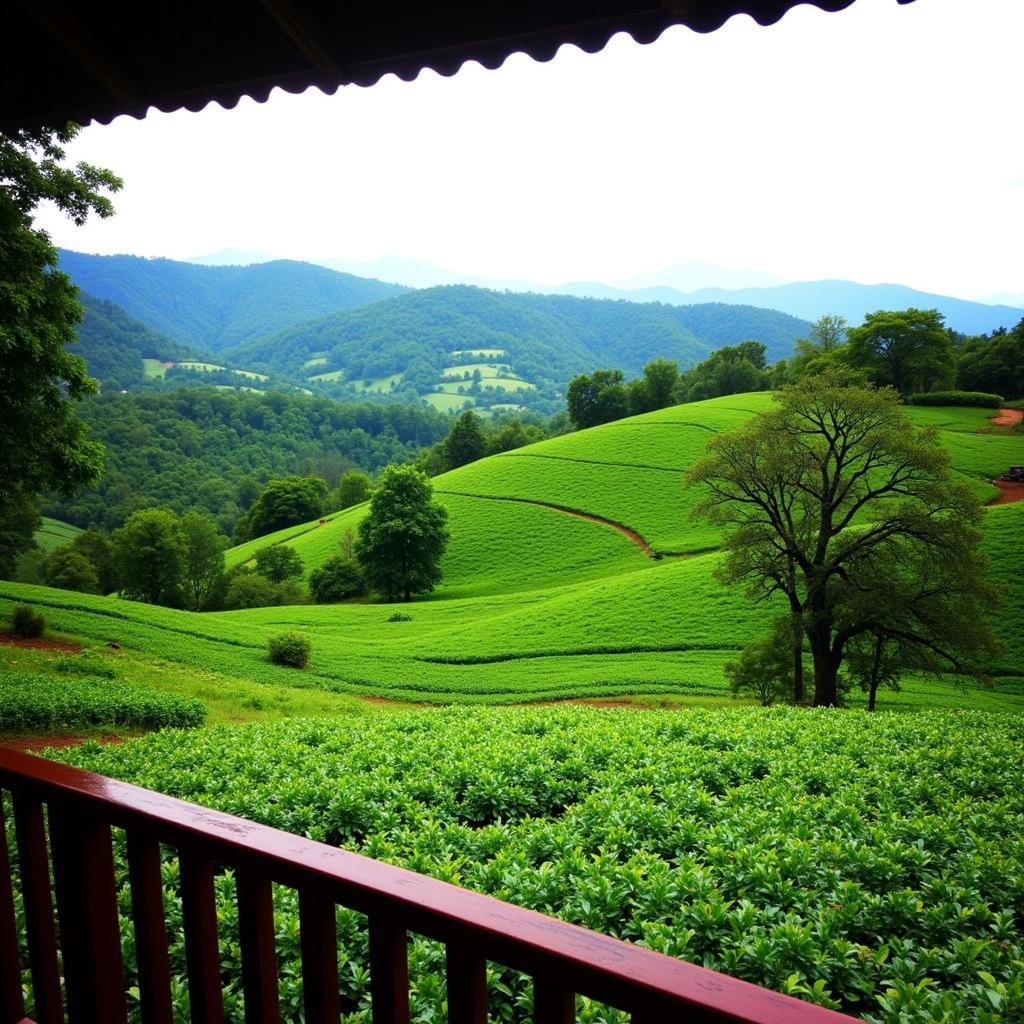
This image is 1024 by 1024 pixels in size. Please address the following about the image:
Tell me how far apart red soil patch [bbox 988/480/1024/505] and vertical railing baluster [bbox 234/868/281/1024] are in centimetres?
6058

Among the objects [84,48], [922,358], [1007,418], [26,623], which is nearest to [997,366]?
[922,358]

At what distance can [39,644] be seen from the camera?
24.9 metres

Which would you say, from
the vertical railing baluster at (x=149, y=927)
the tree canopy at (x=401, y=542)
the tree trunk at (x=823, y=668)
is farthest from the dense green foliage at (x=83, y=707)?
the tree canopy at (x=401, y=542)

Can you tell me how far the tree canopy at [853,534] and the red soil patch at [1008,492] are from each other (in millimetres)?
31139

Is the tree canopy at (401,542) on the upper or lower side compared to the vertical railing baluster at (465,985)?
lower

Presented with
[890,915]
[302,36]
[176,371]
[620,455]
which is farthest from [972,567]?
[176,371]

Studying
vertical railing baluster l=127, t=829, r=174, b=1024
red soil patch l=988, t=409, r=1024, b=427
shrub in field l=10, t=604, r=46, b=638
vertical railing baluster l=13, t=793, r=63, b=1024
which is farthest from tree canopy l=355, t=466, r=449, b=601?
red soil patch l=988, t=409, r=1024, b=427

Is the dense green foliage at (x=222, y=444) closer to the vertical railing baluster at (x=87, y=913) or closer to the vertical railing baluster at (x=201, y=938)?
the vertical railing baluster at (x=87, y=913)

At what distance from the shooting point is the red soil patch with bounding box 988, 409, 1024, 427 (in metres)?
72.3

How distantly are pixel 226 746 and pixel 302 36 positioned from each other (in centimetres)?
852

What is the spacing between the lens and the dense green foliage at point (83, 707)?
14.6 m

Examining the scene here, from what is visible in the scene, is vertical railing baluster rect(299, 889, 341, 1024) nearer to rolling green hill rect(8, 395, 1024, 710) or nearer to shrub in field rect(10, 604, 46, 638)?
rolling green hill rect(8, 395, 1024, 710)

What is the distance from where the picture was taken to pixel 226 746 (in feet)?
31.1

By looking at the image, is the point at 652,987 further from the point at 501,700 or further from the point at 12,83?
the point at 501,700
